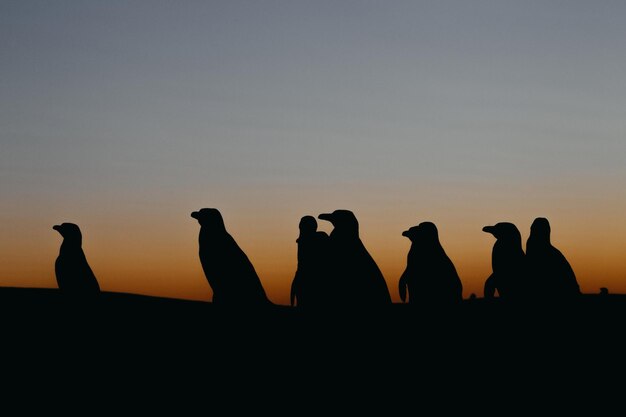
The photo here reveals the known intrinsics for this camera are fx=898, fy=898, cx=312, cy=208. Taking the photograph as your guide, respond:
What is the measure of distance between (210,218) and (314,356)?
18.3 feet

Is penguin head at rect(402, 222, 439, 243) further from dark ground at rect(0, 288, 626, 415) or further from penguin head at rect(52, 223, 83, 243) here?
penguin head at rect(52, 223, 83, 243)

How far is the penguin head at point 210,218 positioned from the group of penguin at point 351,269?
19 millimetres

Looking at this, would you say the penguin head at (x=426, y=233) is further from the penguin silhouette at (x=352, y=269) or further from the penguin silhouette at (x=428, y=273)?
the penguin silhouette at (x=352, y=269)

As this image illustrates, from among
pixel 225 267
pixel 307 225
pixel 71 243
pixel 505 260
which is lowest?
pixel 225 267

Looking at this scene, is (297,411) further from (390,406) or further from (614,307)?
(614,307)

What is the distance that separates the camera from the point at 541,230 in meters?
18.3

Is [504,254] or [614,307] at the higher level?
[504,254]

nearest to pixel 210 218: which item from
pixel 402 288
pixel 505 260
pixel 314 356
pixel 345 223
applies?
pixel 345 223

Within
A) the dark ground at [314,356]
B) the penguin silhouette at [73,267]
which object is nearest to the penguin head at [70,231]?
the penguin silhouette at [73,267]

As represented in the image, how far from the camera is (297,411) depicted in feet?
30.1

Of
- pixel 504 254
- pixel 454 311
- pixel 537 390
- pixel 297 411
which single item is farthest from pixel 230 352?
pixel 504 254

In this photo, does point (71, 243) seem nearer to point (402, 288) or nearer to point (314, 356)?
point (402, 288)

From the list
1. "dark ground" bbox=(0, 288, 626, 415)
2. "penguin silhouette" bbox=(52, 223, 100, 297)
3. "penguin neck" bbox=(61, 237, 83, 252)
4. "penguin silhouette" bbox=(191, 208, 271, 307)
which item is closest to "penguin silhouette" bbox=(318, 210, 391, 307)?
"dark ground" bbox=(0, 288, 626, 415)

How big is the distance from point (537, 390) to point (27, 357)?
20.3 feet
